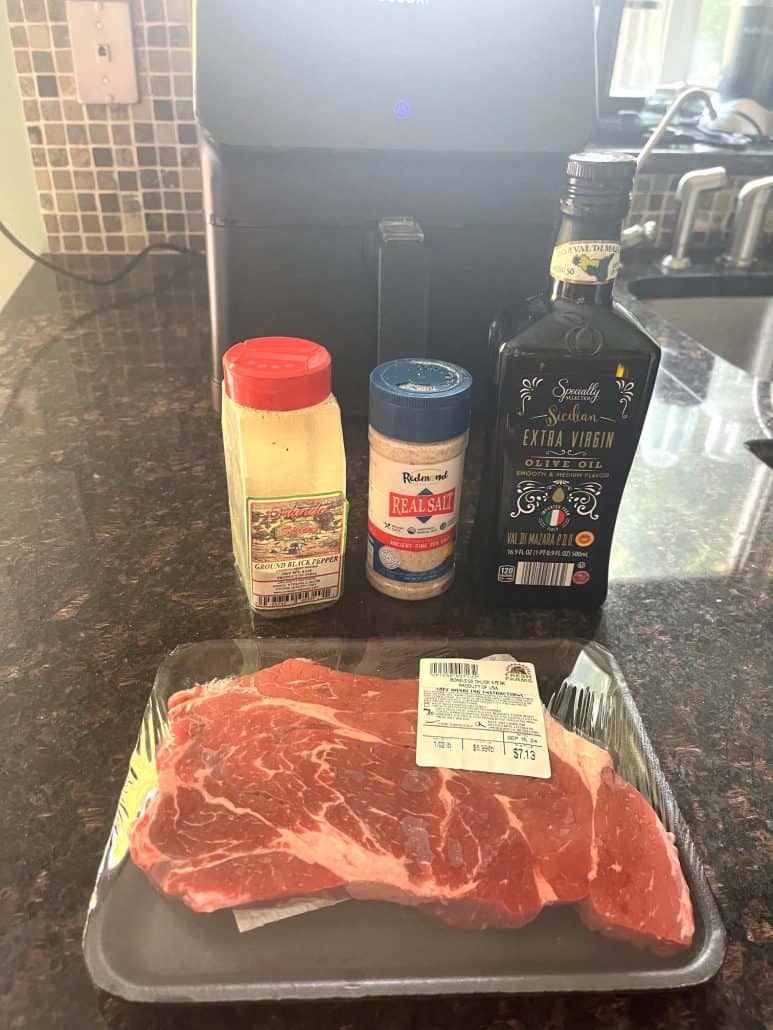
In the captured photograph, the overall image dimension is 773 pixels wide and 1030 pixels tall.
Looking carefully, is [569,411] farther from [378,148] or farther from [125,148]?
[125,148]

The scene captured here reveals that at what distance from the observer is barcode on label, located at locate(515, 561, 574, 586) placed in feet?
2.03

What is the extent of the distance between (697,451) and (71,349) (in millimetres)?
757

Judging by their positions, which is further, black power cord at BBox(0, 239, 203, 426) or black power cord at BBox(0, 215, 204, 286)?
black power cord at BBox(0, 215, 204, 286)

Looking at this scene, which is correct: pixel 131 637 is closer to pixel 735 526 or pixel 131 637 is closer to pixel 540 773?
pixel 540 773

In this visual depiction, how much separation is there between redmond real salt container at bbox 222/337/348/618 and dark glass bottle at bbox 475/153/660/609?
12cm

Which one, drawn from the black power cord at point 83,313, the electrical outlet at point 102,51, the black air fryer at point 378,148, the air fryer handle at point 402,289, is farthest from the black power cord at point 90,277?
the air fryer handle at point 402,289

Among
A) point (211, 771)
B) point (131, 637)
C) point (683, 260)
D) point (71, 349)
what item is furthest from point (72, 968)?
point (683, 260)

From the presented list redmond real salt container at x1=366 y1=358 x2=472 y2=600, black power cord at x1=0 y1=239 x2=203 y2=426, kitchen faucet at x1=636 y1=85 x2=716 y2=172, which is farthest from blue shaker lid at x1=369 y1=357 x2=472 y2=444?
kitchen faucet at x1=636 y1=85 x2=716 y2=172

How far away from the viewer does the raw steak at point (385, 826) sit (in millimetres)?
422

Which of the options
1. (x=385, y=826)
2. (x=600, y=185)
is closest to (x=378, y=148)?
(x=600, y=185)

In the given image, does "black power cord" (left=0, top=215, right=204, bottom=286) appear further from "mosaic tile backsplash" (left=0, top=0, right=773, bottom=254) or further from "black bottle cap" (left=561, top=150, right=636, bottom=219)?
"black bottle cap" (left=561, top=150, right=636, bottom=219)

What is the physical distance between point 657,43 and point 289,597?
131cm

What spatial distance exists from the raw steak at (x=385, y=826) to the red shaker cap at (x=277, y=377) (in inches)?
7.8

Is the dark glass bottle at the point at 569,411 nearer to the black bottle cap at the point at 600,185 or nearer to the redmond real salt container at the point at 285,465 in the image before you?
the black bottle cap at the point at 600,185
